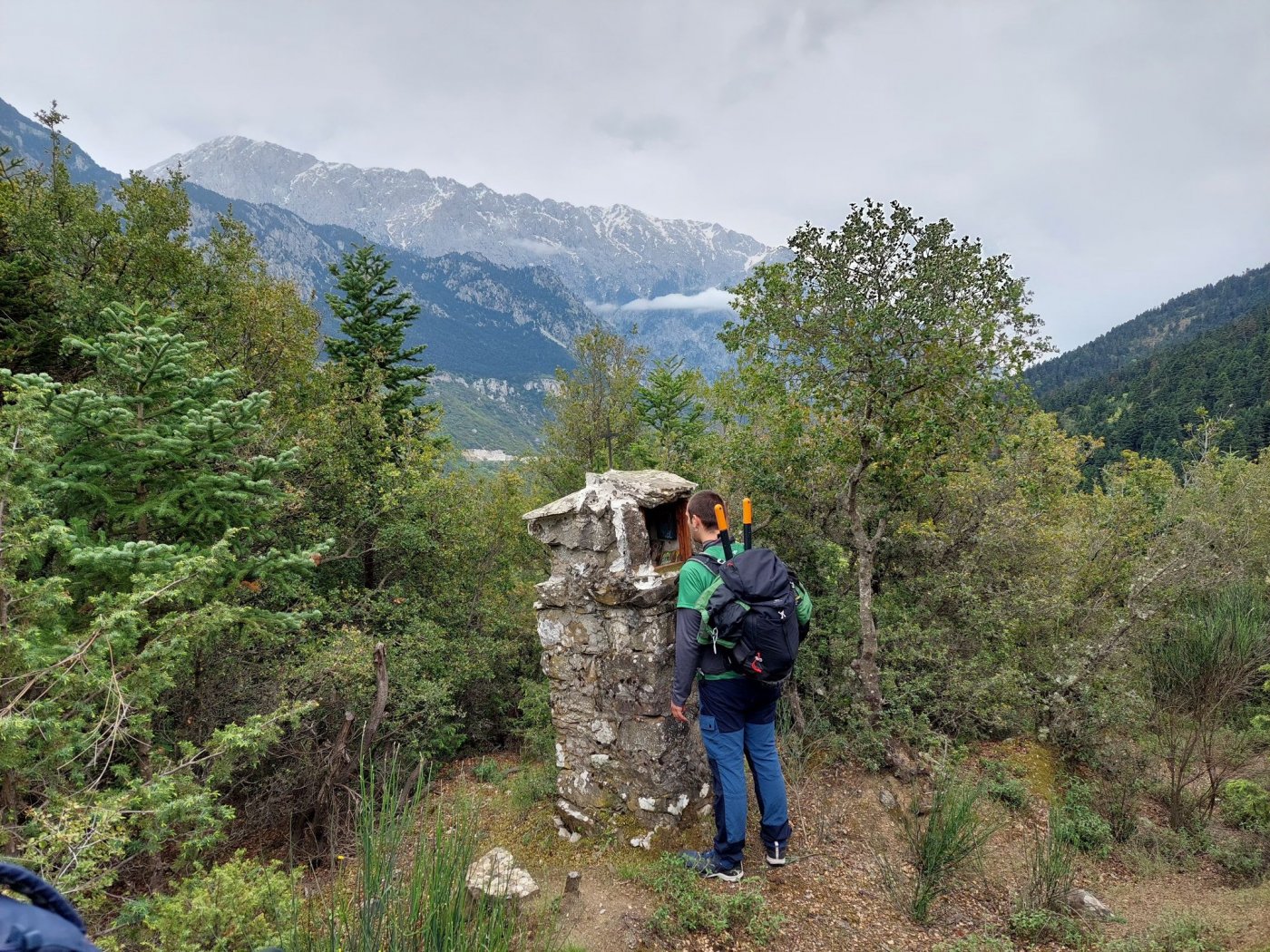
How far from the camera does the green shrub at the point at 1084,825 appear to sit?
201 inches

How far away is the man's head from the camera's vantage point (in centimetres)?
Answer: 448

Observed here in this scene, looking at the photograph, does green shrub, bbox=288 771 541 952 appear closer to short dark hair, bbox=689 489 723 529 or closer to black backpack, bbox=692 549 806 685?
black backpack, bbox=692 549 806 685

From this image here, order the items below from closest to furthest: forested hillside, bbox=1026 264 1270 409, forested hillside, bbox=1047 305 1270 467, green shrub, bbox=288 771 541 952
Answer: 1. green shrub, bbox=288 771 541 952
2. forested hillside, bbox=1047 305 1270 467
3. forested hillside, bbox=1026 264 1270 409

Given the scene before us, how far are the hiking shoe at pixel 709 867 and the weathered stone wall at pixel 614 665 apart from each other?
537 mm

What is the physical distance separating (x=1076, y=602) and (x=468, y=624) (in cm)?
1002

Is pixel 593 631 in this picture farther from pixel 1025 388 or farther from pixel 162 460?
pixel 1025 388

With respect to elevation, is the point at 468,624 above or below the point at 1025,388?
below

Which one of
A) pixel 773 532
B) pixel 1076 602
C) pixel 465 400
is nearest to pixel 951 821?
pixel 773 532

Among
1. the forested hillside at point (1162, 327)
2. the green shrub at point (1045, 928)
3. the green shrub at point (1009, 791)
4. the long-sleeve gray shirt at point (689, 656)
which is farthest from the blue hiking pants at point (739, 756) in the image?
the forested hillside at point (1162, 327)

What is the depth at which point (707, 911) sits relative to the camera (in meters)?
3.84

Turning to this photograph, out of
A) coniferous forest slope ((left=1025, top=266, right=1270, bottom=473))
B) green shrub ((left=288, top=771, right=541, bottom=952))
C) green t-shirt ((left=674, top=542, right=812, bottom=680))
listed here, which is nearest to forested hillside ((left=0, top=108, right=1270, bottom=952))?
green shrub ((left=288, top=771, right=541, bottom=952))

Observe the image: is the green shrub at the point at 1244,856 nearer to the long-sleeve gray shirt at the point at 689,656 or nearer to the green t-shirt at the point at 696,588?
the green t-shirt at the point at 696,588

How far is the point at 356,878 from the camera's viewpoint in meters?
2.21

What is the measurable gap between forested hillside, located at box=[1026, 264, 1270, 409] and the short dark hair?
15346 centimetres
